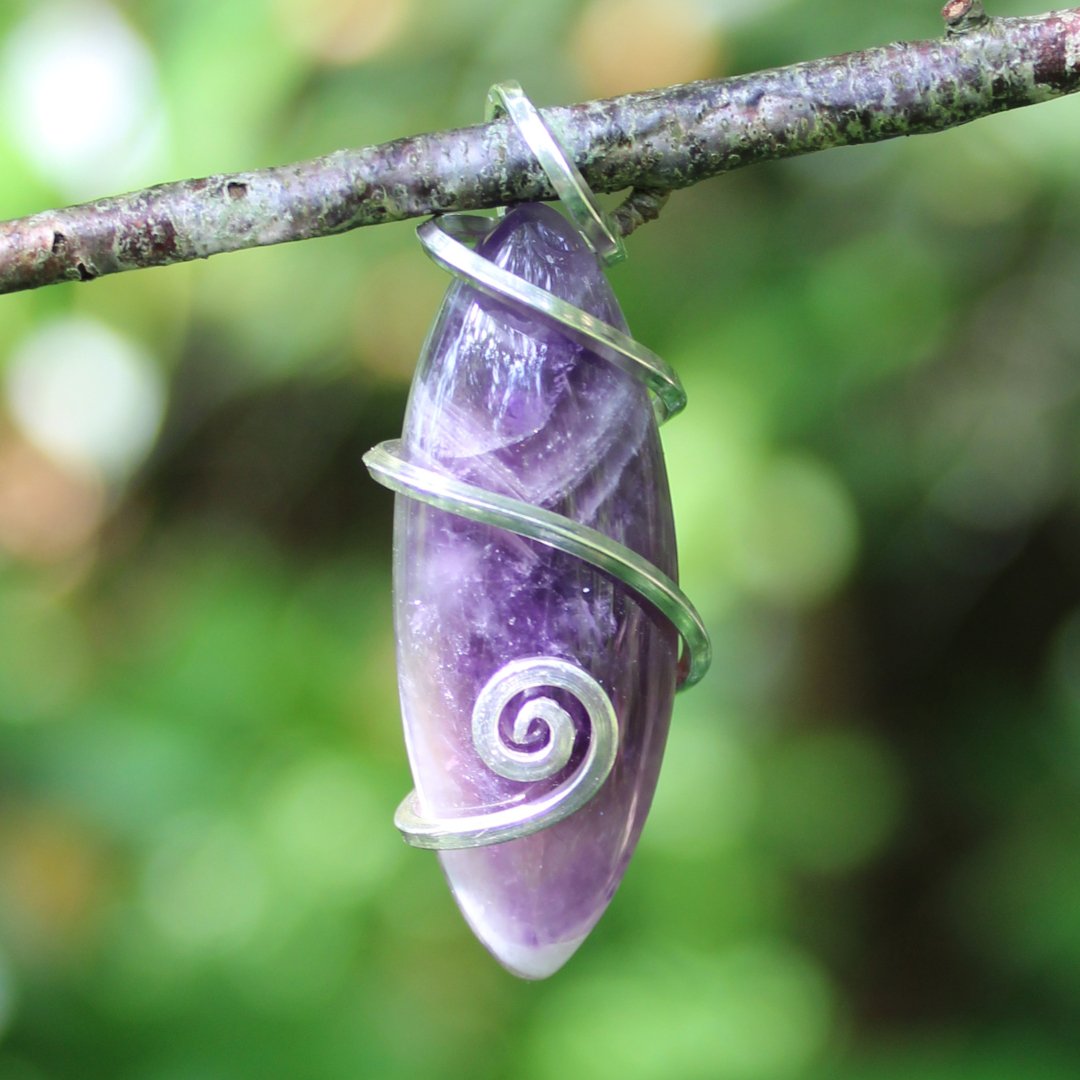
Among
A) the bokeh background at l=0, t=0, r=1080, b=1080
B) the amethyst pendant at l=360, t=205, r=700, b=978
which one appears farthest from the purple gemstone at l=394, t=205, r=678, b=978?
the bokeh background at l=0, t=0, r=1080, b=1080

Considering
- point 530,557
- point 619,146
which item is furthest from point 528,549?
point 619,146

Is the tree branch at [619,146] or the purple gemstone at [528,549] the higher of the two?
the tree branch at [619,146]

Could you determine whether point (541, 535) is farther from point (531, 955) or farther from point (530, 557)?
point (531, 955)

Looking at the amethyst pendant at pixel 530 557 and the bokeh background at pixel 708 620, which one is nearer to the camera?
the amethyst pendant at pixel 530 557

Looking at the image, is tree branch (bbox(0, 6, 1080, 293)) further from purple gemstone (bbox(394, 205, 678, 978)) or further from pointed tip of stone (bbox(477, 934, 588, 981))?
pointed tip of stone (bbox(477, 934, 588, 981))

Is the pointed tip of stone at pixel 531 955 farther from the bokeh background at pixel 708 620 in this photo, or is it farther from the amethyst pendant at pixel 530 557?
the bokeh background at pixel 708 620

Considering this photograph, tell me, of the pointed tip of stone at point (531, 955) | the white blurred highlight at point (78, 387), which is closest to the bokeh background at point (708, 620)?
the white blurred highlight at point (78, 387)

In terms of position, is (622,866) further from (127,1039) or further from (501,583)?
(127,1039)
